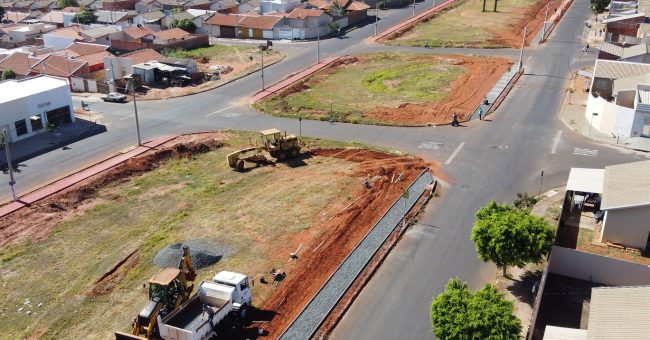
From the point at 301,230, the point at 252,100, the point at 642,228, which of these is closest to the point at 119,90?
the point at 252,100

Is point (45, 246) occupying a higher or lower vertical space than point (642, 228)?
lower

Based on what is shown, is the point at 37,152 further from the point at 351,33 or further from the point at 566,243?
the point at 351,33

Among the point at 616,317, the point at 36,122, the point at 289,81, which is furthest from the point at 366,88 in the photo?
the point at 616,317

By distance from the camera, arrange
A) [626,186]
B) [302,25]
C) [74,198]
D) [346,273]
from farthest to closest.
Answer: [302,25] < [74,198] < [626,186] < [346,273]

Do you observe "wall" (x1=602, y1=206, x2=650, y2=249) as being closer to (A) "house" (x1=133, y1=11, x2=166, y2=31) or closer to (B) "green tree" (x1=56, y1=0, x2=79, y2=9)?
(A) "house" (x1=133, y1=11, x2=166, y2=31)

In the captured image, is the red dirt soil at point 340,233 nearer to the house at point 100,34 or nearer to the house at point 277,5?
the house at point 100,34

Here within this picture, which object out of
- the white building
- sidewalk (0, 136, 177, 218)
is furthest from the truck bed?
the white building

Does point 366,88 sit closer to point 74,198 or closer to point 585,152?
point 585,152
